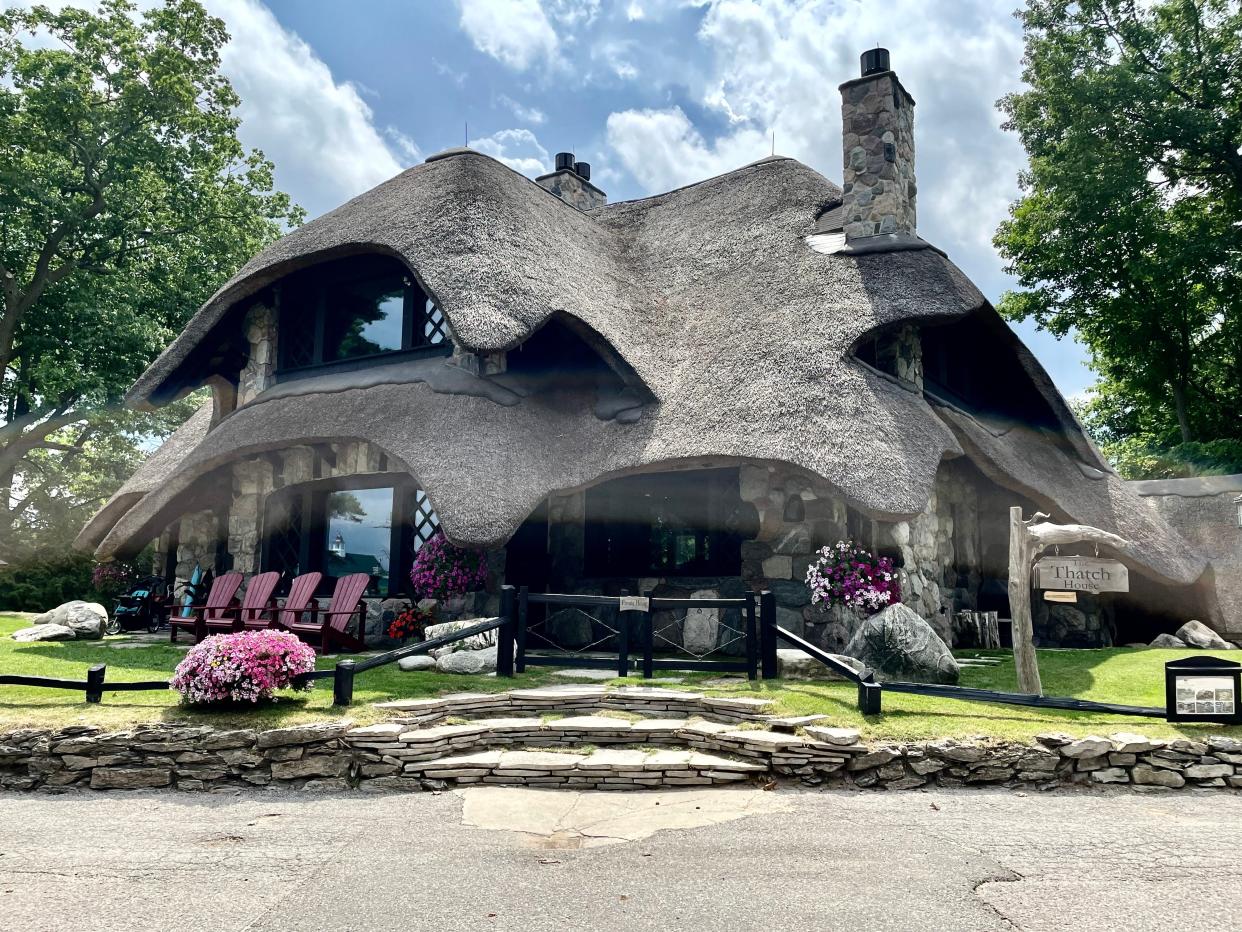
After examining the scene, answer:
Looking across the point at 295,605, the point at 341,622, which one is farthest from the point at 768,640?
the point at 295,605

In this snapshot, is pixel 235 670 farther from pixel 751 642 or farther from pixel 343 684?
pixel 751 642

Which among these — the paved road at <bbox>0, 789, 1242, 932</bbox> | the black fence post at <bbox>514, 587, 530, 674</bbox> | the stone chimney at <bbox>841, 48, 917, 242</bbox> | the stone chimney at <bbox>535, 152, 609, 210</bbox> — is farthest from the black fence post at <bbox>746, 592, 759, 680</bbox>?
the stone chimney at <bbox>535, 152, 609, 210</bbox>

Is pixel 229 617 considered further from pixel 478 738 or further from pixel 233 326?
pixel 478 738

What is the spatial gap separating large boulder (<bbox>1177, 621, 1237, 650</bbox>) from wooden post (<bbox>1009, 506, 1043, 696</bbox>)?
6.64m

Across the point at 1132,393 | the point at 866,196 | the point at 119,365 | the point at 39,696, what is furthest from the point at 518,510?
the point at 1132,393

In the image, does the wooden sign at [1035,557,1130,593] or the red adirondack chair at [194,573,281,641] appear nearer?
the wooden sign at [1035,557,1130,593]

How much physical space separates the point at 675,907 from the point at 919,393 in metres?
8.53

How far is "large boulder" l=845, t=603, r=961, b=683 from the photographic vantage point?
7.91 metres

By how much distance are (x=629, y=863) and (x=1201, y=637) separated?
11309mm

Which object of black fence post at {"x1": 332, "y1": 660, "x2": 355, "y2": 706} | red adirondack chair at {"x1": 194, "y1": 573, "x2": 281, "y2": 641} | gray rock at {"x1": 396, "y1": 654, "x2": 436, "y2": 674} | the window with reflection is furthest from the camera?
the window with reflection

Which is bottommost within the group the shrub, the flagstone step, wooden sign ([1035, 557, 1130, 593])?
the flagstone step

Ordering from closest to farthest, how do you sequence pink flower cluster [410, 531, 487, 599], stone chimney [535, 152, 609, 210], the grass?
the grass < pink flower cluster [410, 531, 487, 599] < stone chimney [535, 152, 609, 210]

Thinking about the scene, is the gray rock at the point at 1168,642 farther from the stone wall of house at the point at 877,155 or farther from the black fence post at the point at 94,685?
the black fence post at the point at 94,685

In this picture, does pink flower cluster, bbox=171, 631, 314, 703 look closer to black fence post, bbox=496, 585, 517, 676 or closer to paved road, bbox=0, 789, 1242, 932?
paved road, bbox=0, 789, 1242, 932
